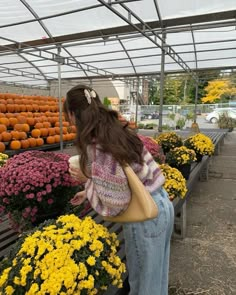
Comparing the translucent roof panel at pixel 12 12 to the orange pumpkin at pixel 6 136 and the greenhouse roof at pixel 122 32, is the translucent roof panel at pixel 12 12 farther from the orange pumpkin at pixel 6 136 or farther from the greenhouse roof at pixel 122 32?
the orange pumpkin at pixel 6 136

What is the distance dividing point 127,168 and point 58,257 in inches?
16.6

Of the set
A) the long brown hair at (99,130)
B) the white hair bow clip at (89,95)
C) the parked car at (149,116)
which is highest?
the white hair bow clip at (89,95)

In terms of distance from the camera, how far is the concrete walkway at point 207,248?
2.26m

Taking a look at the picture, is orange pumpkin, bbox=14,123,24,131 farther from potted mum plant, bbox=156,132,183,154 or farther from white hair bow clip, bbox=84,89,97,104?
white hair bow clip, bbox=84,89,97,104

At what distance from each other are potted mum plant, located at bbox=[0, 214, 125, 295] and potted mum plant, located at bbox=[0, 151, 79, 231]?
1.05 ft

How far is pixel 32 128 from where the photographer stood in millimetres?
5438

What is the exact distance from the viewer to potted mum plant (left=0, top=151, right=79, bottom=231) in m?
1.58

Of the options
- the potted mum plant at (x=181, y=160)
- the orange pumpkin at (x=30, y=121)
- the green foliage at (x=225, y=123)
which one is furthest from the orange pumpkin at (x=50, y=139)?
the green foliage at (x=225, y=123)

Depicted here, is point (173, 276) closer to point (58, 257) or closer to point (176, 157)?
point (176, 157)

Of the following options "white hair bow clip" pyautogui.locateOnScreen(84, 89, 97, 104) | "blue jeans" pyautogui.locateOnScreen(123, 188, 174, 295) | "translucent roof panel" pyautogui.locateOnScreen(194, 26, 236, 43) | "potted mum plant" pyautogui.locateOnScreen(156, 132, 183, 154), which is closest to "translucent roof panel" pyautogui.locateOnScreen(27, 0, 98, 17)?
"potted mum plant" pyautogui.locateOnScreen(156, 132, 183, 154)

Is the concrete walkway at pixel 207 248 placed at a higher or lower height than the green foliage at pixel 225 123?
lower

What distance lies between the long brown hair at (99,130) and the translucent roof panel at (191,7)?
15.9 ft

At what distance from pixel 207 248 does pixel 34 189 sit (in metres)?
1.91

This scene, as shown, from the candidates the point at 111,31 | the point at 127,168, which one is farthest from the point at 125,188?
the point at 111,31
